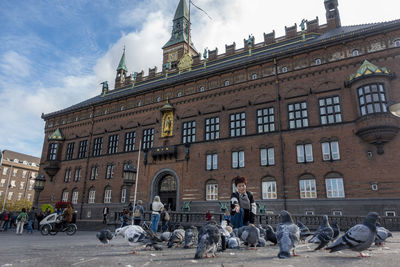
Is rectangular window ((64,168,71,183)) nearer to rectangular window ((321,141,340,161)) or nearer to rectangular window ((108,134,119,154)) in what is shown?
rectangular window ((108,134,119,154))

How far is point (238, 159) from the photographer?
26922 millimetres

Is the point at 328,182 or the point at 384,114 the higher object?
the point at 384,114

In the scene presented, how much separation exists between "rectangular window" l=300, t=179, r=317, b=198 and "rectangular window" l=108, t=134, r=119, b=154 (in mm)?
23588

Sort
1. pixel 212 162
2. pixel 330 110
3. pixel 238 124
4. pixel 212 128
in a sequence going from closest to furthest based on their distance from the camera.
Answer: pixel 330 110
pixel 238 124
pixel 212 162
pixel 212 128

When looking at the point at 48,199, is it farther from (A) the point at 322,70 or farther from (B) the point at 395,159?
(B) the point at 395,159

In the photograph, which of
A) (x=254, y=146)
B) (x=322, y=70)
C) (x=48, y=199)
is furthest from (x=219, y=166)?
(x=48, y=199)

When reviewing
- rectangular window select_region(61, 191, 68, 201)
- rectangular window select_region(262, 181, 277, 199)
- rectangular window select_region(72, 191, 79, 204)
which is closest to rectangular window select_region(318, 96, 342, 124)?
rectangular window select_region(262, 181, 277, 199)

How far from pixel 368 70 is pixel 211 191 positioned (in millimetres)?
17640

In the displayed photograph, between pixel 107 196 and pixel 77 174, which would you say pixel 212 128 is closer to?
pixel 107 196

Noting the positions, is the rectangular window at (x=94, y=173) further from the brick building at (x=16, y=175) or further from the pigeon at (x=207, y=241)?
the brick building at (x=16, y=175)

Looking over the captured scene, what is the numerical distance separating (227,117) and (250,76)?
16.2ft

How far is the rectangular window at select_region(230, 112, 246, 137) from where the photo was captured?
1093 inches

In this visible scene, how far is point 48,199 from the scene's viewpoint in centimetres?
3988

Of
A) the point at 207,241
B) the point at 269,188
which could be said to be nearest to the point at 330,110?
the point at 269,188
